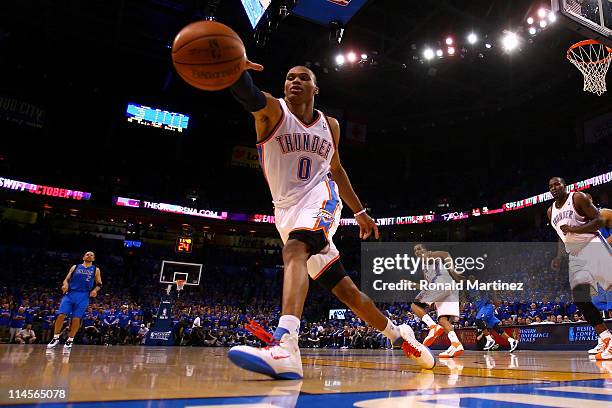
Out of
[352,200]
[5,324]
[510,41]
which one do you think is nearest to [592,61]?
[510,41]

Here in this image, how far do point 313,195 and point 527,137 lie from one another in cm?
2463

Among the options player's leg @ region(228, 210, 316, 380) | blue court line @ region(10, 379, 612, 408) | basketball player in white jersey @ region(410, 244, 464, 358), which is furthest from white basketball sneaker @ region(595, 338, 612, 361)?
player's leg @ region(228, 210, 316, 380)

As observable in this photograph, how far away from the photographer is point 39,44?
750 inches

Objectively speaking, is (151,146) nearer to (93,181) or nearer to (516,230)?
(93,181)

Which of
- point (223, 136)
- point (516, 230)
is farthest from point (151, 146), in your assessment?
A: point (516, 230)

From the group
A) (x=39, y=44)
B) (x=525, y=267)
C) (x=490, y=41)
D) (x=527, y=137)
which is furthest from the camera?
(x=527, y=137)

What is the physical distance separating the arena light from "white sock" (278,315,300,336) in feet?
46.2

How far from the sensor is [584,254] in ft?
15.5

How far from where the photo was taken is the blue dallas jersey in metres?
6.24

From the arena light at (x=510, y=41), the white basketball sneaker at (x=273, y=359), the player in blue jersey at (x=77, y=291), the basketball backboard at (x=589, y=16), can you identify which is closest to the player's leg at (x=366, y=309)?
the white basketball sneaker at (x=273, y=359)

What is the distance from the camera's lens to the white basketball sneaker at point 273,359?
1771 millimetres

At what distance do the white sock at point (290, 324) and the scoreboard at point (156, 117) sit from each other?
21.9 m

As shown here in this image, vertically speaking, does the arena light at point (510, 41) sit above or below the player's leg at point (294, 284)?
above

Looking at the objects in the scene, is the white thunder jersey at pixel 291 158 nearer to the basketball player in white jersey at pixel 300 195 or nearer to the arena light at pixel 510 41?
the basketball player in white jersey at pixel 300 195
